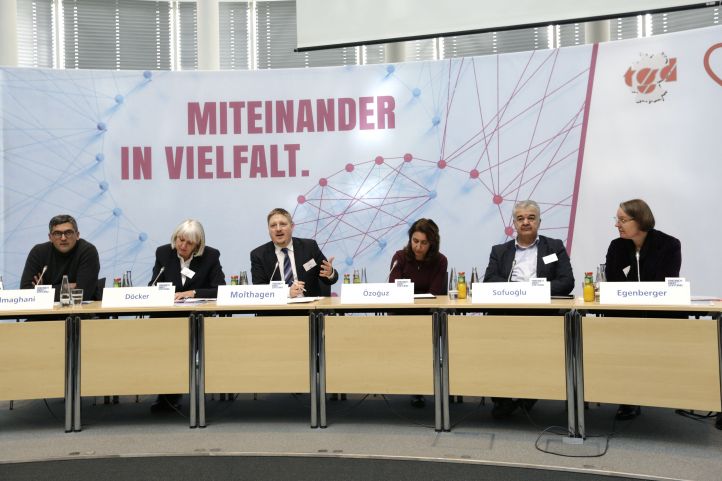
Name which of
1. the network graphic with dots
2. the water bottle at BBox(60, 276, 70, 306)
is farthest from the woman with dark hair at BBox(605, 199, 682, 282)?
the water bottle at BBox(60, 276, 70, 306)

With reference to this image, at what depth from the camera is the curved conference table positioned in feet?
9.98

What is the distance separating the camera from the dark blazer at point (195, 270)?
13.0 ft

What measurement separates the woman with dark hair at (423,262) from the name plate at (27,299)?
72.2 inches

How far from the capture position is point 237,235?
5188 millimetres

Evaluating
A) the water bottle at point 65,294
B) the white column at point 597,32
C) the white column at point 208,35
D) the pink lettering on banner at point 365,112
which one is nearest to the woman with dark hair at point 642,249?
the pink lettering on banner at point 365,112

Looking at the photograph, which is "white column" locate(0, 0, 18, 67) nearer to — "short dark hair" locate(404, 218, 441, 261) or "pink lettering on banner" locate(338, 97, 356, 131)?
"pink lettering on banner" locate(338, 97, 356, 131)

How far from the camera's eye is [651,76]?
458 centimetres

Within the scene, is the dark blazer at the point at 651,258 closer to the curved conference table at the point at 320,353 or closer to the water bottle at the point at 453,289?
the curved conference table at the point at 320,353

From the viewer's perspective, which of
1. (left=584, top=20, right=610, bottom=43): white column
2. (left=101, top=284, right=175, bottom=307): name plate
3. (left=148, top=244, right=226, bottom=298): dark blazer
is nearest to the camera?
(left=101, top=284, right=175, bottom=307): name plate

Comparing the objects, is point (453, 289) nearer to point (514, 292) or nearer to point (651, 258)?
point (514, 292)

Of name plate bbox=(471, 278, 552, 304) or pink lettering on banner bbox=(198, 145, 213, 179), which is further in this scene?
pink lettering on banner bbox=(198, 145, 213, 179)

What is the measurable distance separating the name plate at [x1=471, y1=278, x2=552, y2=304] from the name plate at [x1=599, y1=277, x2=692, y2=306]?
0.26 meters

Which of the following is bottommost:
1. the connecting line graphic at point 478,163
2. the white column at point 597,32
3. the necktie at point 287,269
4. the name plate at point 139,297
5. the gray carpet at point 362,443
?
the gray carpet at point 362,443

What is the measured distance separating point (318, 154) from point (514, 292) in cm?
247
